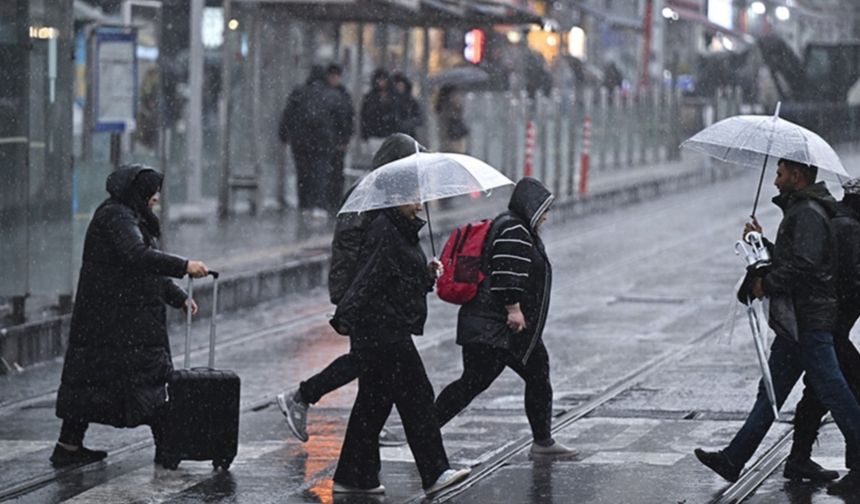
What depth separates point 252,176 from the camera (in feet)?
84.8

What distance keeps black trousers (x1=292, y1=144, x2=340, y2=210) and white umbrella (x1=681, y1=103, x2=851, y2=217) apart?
47.8 feet

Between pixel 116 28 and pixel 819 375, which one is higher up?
pixel 116 28

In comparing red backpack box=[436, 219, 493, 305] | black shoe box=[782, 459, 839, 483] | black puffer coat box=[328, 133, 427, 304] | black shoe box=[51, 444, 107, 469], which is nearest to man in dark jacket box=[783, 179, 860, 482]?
black shoe box=[782, 459, 839, 483]

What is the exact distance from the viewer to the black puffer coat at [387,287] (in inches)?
378

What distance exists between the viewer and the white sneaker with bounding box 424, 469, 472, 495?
975 centimetres

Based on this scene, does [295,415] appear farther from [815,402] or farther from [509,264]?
[815,402]

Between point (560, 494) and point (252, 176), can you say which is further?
point (252, 176)

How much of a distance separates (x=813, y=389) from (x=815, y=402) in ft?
0.55

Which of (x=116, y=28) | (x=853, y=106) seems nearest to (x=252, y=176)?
(x=116, y=28)

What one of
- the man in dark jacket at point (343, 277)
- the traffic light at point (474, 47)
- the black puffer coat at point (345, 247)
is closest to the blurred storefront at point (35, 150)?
the man in dark jacket at point (343, 277)

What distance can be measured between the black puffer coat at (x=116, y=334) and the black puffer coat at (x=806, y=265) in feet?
10.3

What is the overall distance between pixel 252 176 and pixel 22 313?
33.5 feet

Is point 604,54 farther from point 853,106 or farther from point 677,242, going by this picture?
point 677,242

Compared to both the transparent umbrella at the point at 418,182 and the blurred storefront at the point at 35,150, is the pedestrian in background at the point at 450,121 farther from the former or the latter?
the transparent umbrella at the point at 418,182
